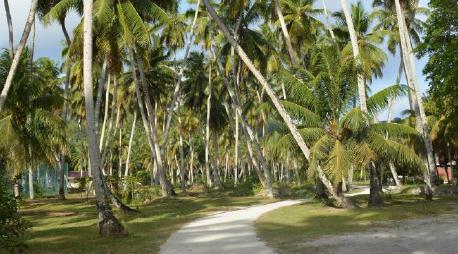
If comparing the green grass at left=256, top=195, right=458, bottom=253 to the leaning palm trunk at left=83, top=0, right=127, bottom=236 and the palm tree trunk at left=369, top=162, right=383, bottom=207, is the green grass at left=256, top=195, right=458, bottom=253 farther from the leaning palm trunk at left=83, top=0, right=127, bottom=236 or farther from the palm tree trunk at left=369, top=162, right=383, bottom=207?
the leaning palm trunk at left=83, top=0, right=127, bottom=236

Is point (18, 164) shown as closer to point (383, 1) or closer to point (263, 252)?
point (263, 252)

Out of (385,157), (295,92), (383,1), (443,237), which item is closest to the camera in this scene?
(443,237)

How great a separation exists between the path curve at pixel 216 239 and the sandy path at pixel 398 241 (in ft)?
4.41

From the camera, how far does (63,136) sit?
25031 millimetres

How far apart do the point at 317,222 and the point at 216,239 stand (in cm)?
482

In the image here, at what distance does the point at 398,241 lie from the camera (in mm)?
10938

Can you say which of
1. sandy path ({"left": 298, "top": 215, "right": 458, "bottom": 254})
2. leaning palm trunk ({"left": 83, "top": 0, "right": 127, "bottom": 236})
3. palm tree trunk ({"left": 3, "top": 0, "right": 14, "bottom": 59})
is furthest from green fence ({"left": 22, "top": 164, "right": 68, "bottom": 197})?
sandy path ({"left": 298, "top": 215, "right": 458, "bottom": 254})

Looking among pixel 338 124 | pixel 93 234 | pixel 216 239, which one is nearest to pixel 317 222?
pixel 216 239

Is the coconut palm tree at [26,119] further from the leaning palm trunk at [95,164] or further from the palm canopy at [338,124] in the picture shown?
the palm canopy at [338,124]

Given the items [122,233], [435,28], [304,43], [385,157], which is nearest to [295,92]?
[385,157]

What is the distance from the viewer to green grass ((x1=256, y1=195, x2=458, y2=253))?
1231cm

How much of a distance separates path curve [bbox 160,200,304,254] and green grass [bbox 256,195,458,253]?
1.21 feet

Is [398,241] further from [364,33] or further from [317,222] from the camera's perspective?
[364,33]

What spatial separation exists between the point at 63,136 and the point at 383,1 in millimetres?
20983
